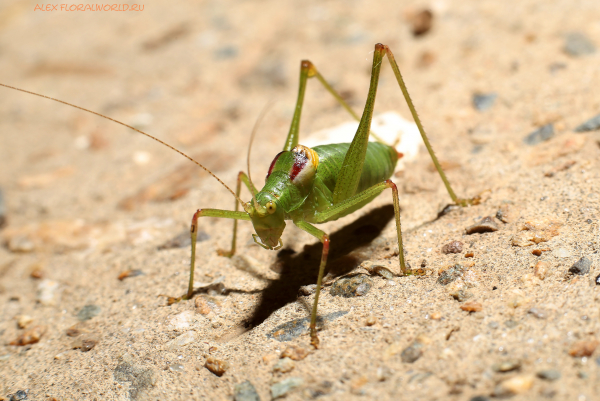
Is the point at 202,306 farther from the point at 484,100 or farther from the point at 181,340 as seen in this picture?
the point at 484,100

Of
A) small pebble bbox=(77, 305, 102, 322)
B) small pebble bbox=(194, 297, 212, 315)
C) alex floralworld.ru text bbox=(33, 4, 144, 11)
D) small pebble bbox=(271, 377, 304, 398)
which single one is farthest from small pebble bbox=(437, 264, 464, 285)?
alex floralworld.ru text bbox=(33, 4, 144, 11)

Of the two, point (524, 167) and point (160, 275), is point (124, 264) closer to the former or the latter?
point (160, 275)

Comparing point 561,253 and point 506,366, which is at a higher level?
point 561,253

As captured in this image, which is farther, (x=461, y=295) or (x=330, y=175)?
(x=330, y=175)

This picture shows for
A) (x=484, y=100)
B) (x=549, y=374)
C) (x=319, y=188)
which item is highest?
(x=484, y=100)

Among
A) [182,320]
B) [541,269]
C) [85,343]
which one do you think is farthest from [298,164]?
[85,343]

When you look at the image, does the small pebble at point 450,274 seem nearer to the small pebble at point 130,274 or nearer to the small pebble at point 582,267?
the small pebble at point 582,267

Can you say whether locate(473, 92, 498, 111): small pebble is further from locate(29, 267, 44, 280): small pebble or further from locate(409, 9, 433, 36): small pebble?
locate(29, 267, 44, 280): small pebble
